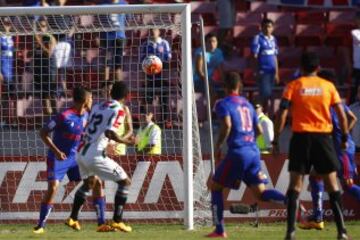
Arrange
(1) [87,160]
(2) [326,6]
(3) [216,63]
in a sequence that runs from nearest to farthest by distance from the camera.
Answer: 1. (1) [87,160]
2. (3) [216,63]
3. (2) [326,6]

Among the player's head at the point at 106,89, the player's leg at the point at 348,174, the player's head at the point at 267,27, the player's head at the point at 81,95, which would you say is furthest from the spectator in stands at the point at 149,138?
the player's head at the point at 267,27

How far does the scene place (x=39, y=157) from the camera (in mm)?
17844

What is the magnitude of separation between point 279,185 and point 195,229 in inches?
74.6

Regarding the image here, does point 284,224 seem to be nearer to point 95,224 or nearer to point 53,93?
point 95,224

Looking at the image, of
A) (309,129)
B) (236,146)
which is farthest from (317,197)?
(309,129)

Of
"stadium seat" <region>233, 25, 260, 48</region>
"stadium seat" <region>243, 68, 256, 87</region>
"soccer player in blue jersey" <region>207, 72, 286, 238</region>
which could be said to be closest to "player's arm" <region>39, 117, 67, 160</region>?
"soccer player in blue jersey" <region>207, 72, 286, 238</region>

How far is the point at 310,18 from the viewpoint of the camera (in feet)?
79.5

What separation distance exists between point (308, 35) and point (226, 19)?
163 cm

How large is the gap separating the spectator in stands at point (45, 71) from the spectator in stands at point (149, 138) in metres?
1.56

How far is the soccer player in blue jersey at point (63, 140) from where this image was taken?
16.0 meters

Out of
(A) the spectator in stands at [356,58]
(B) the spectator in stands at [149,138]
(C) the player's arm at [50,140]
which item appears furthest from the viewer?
(A) the spectator in stands at [356,58]

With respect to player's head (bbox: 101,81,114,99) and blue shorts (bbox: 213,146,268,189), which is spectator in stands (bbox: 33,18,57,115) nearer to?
player's head (bbox: 101,81,114,99)

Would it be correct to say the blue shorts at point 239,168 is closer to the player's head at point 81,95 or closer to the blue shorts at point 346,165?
the blue shorts at point 346,165

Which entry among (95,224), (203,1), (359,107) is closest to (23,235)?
(95,224)
